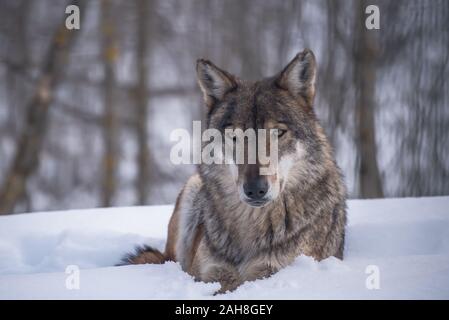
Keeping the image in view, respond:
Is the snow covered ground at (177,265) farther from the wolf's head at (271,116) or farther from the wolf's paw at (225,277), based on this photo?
the wolf's head at (271,116)

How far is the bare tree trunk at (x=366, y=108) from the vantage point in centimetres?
844

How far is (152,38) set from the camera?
10258mm

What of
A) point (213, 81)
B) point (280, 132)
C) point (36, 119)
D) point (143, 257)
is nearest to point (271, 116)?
point (280, 132)

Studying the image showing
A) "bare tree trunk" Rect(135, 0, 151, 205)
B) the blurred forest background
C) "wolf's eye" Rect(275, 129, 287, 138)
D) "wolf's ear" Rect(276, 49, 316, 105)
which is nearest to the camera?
"wolf's eye" Rect(275, 129, 287, 138)

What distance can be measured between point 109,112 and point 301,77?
25.1 feet

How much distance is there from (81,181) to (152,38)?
363 cm

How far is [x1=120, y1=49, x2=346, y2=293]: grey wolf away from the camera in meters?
3.44

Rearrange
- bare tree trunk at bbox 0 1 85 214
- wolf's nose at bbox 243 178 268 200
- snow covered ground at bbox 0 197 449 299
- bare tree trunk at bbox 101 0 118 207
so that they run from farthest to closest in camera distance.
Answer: bare tree trunk at bbox 101 0 118 207
bare tree trunk at bbox 0 1 85 214
wolf's nose at bbox 243 178 268 200
snow covered ground at bbox 0 197 449 299

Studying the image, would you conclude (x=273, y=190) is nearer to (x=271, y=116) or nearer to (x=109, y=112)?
(x=271, y=116)

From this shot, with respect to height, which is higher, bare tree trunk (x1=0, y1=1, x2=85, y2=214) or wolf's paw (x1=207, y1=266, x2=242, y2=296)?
bare tree trunk (x1=0, y1=1, x2=85, y2=214)

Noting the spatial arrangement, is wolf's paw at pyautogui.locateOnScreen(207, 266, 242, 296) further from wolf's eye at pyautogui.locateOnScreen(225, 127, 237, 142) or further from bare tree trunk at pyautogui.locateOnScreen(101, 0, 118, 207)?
bare tree trunk at pyautogui.locateOnScreen(101, 0, 118, 207)

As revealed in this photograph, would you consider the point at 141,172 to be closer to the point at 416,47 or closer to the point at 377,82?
the point at 377,82

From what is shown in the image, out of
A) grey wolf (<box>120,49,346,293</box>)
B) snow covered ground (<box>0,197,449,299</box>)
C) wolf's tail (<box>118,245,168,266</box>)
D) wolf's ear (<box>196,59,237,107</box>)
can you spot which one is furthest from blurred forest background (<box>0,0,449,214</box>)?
wolf's ear (<box>196,59,237,107</box>)

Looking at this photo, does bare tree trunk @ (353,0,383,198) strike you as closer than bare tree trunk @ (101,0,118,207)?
Yes
